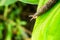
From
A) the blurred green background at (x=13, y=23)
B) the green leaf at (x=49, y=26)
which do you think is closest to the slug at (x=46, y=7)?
the green leaf at (x=49, y=26)

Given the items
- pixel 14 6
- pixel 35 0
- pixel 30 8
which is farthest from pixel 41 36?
pixel 30 8

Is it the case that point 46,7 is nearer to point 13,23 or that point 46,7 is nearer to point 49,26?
point 49,26

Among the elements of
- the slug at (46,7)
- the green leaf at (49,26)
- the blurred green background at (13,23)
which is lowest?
the green leaf at (49,26)

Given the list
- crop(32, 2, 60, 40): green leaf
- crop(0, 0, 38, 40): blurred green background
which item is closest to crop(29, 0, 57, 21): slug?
crop(32, 2, 60, 40): green leaf

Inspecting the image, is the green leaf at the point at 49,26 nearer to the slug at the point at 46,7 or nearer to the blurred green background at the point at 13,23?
the slug at the point at 46,7

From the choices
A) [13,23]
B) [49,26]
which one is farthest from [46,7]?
[13,23]

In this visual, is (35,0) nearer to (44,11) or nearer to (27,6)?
(44,11)

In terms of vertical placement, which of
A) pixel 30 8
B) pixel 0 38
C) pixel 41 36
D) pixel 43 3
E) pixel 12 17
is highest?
pixel 30 8

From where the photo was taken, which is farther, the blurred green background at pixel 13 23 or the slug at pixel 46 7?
the blurred green background at pixel 13 23
